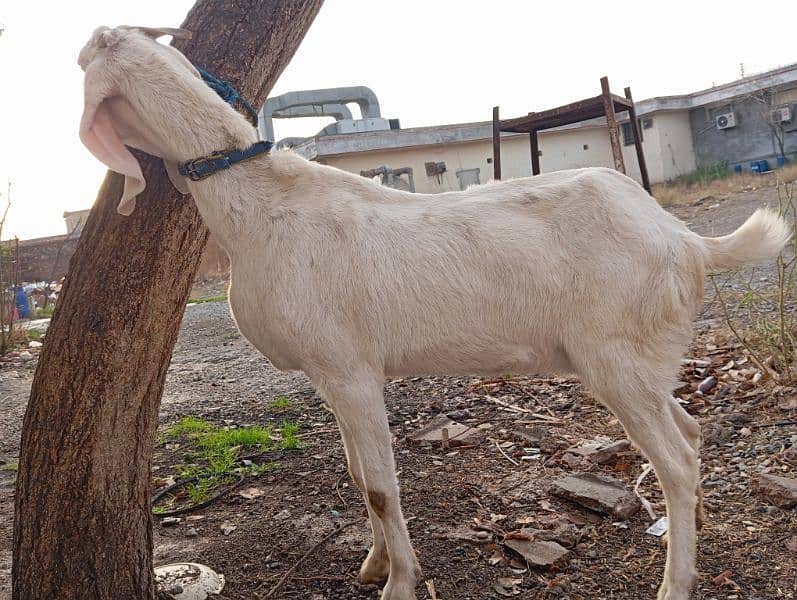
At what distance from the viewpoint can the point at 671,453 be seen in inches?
95.3

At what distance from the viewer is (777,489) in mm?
2920

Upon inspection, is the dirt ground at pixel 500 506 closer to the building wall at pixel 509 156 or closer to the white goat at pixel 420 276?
the white goat at pixel 420 276

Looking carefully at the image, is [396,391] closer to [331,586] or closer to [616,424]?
[616,424]

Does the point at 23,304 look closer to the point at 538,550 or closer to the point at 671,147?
the point at 538,550

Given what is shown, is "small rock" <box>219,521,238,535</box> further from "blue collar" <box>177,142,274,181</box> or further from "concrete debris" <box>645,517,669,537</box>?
"concrete debris" <box>645,517,669,537</box>

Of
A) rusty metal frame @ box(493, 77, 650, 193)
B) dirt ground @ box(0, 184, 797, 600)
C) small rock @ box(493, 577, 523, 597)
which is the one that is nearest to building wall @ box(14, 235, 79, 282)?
rusty metal frame @ box(493, 77, 650, 193)

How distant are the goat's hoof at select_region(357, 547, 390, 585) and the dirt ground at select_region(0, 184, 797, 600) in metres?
0.05

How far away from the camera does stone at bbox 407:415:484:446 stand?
409cm

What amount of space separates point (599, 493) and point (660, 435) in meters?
0.79

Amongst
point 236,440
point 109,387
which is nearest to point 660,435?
point 109,387

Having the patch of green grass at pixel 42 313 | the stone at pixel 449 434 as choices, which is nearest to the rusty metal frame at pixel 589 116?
the stone at pixel 449 434

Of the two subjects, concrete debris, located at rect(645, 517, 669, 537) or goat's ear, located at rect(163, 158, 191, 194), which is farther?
concrete debris, located at rect(645, 517, 669, 537)

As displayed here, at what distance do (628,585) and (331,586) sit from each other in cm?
115

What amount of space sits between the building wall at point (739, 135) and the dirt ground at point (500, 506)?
59.3ft
